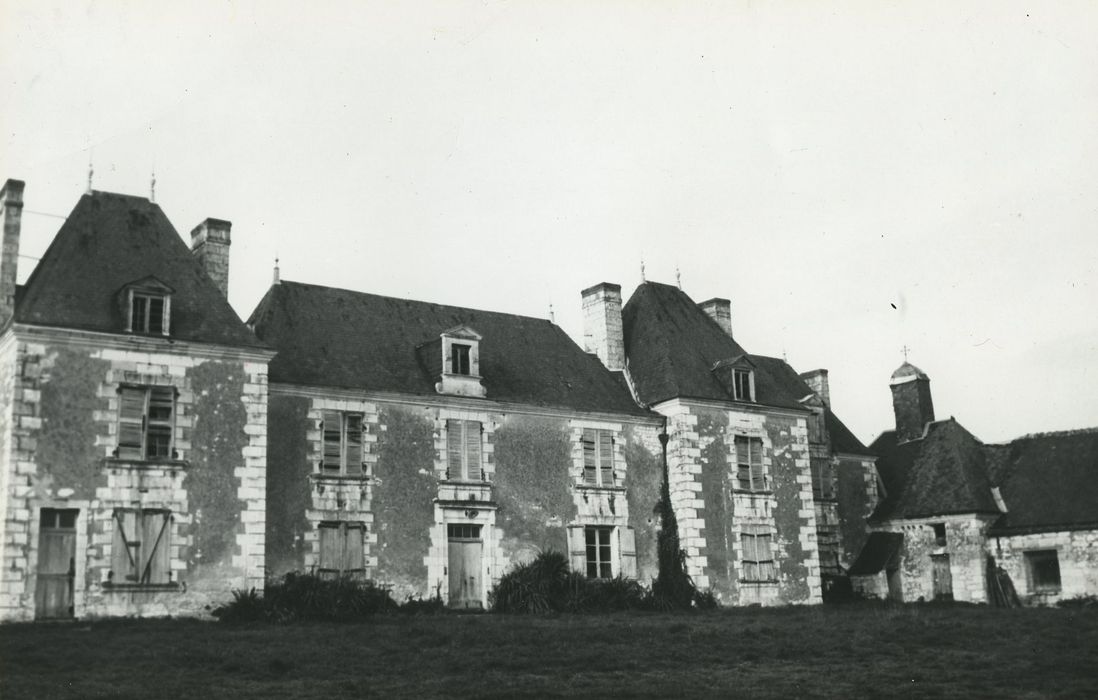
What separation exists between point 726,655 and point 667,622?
4.88 metres

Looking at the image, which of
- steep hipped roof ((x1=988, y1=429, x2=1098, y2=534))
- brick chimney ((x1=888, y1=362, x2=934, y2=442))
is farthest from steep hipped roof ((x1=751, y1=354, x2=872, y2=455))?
steep hipped roof ((x1=988, y1=429, x2=1098, y2=534))

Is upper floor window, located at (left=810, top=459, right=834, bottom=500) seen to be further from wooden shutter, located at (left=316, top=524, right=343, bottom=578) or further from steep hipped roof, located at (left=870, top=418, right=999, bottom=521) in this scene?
wooden shutter, located at (left=316, top=524, right=343, bottom=578)

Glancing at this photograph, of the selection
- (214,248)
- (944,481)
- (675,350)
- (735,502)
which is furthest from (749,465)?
(214,248)

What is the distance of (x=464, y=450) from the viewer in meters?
26.0

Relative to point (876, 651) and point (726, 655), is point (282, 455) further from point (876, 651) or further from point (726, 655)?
point (876, 651)

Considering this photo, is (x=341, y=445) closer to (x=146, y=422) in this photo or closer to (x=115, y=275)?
(x=146, y=422)

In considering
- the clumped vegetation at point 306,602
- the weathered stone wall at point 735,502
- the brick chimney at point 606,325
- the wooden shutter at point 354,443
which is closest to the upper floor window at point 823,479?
the weathered stone wall at point 735,502

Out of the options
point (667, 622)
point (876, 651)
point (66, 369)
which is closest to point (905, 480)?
point (667, 622)

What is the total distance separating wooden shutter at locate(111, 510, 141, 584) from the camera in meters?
20.6

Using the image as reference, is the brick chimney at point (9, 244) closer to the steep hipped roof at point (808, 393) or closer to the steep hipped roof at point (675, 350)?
the steep hipped roof at point (675, 350)

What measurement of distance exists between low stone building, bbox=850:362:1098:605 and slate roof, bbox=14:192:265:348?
62.6ft

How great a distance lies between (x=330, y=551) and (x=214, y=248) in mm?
6856

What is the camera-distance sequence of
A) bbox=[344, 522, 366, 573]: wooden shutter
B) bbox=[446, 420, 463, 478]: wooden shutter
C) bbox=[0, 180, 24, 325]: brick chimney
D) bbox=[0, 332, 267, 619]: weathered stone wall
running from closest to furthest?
bbox=[0, 332, 267, 619]: weathered stone wall
bbox=[0, 180, 24, 325]: brick chimney
bbox=[344, 522, 366, 573]: wooden shutter
bbox=[446, 420, 463, 478]: wooden shutter

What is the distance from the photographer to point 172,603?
20969mm
